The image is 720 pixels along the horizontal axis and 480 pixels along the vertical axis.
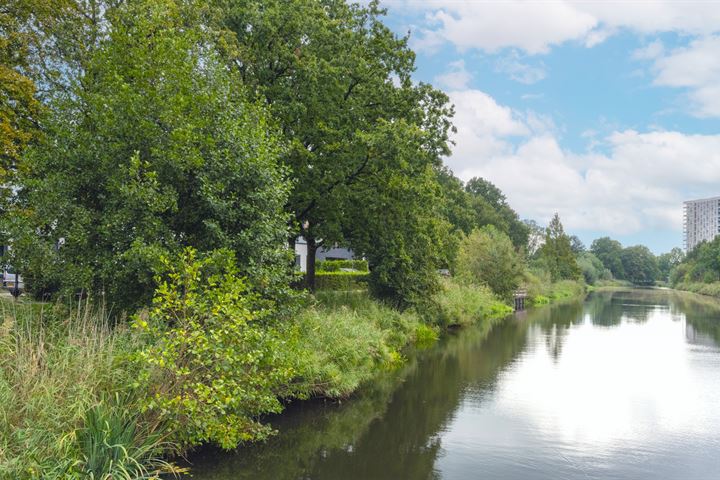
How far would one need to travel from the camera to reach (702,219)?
18662cm

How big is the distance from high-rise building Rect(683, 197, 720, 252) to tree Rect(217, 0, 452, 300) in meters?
181

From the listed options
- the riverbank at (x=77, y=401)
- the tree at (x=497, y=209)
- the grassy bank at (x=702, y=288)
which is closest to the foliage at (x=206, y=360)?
the riverbank at (x=77, y=401)

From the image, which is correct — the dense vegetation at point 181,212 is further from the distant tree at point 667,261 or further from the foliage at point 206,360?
the distant tree at point 667,261

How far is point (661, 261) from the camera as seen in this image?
18475 cm

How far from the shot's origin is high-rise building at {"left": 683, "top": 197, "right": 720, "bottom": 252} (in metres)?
177

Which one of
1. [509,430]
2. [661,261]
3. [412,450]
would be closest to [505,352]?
[509,430]

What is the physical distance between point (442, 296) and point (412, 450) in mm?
17542

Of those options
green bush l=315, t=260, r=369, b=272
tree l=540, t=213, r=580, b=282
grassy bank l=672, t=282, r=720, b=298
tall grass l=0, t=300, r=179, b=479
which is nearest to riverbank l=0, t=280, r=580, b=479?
tall grass l=0, t=300, r=179, b=479

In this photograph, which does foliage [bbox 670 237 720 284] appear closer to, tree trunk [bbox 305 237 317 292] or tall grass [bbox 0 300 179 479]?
tree trunk [bbox 305 237 317 292]

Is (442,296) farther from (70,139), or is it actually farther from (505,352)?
(70,139)

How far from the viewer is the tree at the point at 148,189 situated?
10.5 metres

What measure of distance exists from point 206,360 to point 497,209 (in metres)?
85.6

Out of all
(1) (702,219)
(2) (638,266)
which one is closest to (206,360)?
(2) (638,266)

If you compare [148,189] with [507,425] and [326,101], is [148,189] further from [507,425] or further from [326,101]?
[326,101]
